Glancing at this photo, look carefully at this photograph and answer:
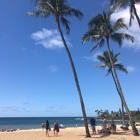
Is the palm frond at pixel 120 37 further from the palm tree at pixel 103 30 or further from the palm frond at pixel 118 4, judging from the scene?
the palm frond at pixel 118 4

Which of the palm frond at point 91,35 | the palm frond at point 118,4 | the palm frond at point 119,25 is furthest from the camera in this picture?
the palm frond at point 91,35

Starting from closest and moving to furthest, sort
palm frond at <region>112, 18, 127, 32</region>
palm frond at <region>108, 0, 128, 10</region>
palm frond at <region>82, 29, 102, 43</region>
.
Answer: palm frond at <region>108, 0, 128, 10</region>, palm frond at <region>112, 18, 127, 32</region>, palm frond at <region>82, 29, 102, 43</region>

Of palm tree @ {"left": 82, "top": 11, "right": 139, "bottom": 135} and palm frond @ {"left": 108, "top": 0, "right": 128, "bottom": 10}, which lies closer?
palm frond @ {"left": 108, "top": 0, "right": 128, "bottom": 10}

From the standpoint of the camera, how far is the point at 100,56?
1266 inches

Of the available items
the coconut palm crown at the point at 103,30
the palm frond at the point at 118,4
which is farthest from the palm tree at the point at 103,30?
the palm frond at the point at 118,4

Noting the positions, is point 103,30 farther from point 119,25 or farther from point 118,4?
point 118,4

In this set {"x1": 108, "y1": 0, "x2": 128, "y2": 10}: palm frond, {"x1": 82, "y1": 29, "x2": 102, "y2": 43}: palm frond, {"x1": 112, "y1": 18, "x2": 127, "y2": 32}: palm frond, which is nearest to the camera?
{"x1": 108, "y1": 0, "x2": 128, "y2": 10}: palm frond

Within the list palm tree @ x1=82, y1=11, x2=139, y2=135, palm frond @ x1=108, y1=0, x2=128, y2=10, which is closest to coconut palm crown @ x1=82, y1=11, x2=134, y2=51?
palm tree @ x1=82, y1=11, x2=139, y2=135

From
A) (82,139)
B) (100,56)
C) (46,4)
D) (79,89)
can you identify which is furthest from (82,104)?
(100,56)

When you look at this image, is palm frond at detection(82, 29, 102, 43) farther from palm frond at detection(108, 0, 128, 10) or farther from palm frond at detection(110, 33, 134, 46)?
palm frond at detection(108, 0, 128, 10)

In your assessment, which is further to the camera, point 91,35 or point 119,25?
point 91,35

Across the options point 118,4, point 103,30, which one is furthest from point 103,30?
point 118,4

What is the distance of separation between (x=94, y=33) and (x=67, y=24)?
2.95 meters

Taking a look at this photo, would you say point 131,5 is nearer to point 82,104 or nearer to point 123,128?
point 82,104
